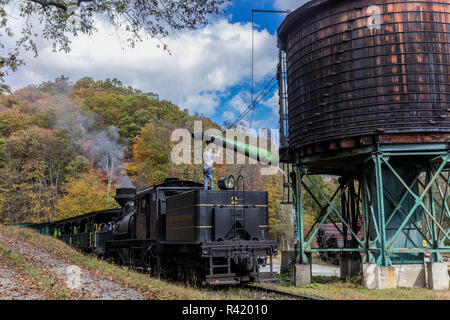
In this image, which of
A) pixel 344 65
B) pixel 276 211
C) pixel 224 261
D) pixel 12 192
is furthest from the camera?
pixel 12 192

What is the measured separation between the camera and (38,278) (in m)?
10.1

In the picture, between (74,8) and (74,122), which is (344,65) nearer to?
(74,8)

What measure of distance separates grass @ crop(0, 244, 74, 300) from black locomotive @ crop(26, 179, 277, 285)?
3.22 m

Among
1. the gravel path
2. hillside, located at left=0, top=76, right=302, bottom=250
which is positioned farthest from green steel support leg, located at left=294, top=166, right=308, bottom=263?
hillside, located at left=0, top=76, right=302, bottom=250

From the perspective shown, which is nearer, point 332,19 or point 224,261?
point 224,261

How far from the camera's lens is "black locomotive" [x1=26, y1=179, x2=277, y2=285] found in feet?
35.2

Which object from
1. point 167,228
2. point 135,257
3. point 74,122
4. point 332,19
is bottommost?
point 135,257

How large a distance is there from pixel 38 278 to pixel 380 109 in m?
9.60

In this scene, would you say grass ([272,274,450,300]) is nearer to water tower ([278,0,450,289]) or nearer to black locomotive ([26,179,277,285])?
water tower ([278,0,450,289])

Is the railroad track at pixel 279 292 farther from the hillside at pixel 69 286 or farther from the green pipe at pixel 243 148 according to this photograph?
the green pipe at pixel 243 148

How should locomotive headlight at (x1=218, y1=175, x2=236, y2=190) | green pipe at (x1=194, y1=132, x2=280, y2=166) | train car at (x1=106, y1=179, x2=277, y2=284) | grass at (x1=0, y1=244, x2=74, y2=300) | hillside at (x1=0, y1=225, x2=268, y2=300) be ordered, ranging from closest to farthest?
1. grass at (x1=0, y1=244, x2=74, y2=300)
2. hillside at (x1=0, y1=225, x2=268, y2=300)
3. train car at (x1=106, y1=179, x2=277, y2=284)
4. locomotive headlight at (x1=218, y1=175, x2=236, y2=190)
5. green pipe at (x1=194, y1=132, x2=280, y2=166)

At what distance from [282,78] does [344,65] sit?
3220 mm

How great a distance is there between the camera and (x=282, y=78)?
15.1m

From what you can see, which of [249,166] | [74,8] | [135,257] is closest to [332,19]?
[74,8]
